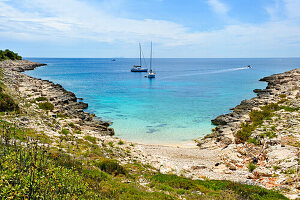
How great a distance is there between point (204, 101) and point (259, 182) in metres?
38.0

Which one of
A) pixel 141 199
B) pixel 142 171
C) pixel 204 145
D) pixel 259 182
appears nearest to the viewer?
pixel 141 199

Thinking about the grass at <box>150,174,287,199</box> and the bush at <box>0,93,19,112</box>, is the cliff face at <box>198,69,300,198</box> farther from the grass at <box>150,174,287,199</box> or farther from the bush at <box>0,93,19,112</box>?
the bush at <box>0,93,19,112</box>

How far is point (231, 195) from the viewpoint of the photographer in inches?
421

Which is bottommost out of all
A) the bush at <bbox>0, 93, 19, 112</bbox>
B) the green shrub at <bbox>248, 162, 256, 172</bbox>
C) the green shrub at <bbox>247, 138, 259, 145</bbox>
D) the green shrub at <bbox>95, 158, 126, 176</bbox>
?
the green shrub at <bbox>248, 162, 256, 172</bbox>

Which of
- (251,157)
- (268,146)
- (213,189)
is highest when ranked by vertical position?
(268,146)

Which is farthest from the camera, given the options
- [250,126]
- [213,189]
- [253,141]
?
[250,126]

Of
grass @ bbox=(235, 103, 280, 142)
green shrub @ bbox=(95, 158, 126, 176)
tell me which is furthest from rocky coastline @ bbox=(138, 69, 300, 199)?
green shrub @ bbox=(95, 158, 126, 176)

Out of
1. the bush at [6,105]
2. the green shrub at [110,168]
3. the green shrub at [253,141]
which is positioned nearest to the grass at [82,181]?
the green shrub at [110,168]

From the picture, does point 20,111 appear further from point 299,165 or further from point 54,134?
point 299,165

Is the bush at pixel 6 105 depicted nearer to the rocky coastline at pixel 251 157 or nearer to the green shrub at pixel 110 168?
the green shrub at pixel 110 168

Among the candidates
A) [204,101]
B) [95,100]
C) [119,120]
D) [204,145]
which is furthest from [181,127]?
[95,100]

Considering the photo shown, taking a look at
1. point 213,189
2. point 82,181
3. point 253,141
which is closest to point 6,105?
point 82,181

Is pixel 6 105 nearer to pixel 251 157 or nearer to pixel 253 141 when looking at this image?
pixel 251 157

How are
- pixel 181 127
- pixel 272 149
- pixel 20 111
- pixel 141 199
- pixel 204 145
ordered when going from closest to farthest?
pixel 141 199 < pixel 272 149 < pixel 20 111 < pixel 204 145 < pixel 181 127
